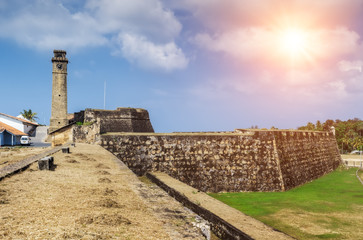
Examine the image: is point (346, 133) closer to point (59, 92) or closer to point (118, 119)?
point (118, 119)

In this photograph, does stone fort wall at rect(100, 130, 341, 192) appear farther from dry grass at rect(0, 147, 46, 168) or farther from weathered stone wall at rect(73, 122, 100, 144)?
weathered stone wall at rect(73, 122, 100, 144)

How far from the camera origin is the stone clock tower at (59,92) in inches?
1964

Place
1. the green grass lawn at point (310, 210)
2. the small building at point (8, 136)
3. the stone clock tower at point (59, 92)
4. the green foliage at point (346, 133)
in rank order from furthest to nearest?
the green foliage at point (346, 133), the stone clock tower at point (59, 92), the small building at point (8, 136), the green grass lawn at point (310, 210)

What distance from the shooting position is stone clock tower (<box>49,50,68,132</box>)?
4988cm

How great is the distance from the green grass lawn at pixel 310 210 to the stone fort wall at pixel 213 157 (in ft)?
2.81

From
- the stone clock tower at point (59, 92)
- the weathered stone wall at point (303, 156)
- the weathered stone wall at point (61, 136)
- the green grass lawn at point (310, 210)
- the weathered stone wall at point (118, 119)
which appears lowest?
the green grass lawn at point (310, 210)

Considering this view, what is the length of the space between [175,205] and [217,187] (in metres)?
9.65

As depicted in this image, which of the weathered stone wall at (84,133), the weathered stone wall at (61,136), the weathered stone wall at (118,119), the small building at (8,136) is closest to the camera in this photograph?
the weathered stone wall at (84,133)

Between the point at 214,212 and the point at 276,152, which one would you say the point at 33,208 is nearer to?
the point at 214,212

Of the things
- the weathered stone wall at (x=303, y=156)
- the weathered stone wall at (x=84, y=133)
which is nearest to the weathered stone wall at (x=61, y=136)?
the weathered stone wall at (x=84, y=133)

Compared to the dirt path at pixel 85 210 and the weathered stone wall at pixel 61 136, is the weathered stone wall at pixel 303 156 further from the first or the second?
the weathered stone wall at pixel 61 136

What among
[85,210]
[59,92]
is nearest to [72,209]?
[85,210]

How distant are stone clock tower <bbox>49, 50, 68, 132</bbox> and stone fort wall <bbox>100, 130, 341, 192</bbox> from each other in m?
38.5

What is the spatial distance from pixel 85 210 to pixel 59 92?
49360 millimetres
